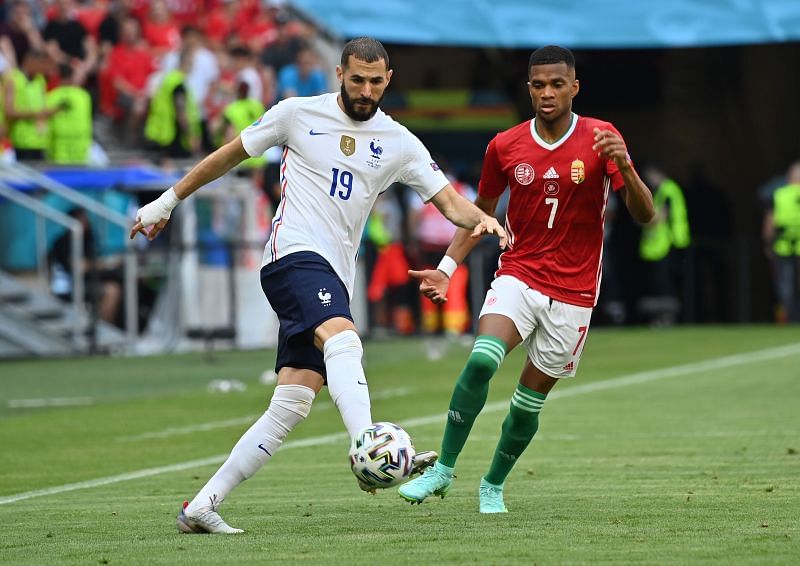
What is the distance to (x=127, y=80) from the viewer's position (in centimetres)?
2494

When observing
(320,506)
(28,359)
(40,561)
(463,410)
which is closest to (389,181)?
(463,410)

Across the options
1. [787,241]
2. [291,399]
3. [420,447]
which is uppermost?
[291,399]

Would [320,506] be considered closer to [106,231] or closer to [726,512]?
[726,512]

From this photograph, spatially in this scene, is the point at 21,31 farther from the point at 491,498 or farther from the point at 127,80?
the point at 491,498

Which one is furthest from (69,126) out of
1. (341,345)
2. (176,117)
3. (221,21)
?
(341,345)

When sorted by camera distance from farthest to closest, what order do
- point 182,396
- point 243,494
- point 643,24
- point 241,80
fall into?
1. point 643,24
2. point 241,80
3. point 182,396
4. point 243,494

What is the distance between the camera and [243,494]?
9867 millimetres

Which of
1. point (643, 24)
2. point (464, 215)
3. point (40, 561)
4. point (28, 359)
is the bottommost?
point (28, 359)

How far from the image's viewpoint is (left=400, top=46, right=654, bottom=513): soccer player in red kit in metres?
8.58

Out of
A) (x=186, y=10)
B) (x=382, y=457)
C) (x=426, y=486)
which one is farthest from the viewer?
(x=186, y=10)

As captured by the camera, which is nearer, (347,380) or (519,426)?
(347,380)

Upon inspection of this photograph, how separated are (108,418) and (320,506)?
6200mm

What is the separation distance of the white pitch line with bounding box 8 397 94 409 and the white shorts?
829 centimetres

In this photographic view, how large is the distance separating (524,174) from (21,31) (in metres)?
17.3
